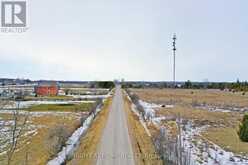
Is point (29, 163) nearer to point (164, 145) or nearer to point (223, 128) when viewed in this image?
point (164, 145)

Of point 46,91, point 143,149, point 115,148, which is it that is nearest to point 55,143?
point 115,148

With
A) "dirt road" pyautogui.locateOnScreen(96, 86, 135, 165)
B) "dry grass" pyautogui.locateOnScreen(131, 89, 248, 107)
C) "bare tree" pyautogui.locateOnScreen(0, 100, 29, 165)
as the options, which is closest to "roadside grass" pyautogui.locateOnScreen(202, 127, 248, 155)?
"dirt road" pyautogui.locateOnScreen(96, 86, 135, 165)

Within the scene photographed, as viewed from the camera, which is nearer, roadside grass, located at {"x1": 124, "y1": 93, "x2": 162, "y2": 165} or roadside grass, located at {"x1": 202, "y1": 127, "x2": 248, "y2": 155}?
roadside grass, located at {"x1": 124, "y1": 93, "x2": 162, "y2": 165}

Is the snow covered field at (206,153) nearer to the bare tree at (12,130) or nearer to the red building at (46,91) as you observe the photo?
the bare tree at (12,130)

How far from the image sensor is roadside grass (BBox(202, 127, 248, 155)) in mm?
21562

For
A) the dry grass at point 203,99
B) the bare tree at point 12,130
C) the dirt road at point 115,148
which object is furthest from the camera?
the dry grass at point 203,99

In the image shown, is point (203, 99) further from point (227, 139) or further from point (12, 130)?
point (12, 130)

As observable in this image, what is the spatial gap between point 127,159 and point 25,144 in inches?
354

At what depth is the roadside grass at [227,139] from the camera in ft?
70.7

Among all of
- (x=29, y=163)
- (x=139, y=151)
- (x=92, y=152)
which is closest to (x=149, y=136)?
(x=139, y=151)

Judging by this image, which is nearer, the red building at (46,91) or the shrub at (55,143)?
the shrub at (55,143)

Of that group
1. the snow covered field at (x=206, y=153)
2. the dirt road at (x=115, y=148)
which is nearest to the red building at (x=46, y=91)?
the dirt road at (x=115, y=148)

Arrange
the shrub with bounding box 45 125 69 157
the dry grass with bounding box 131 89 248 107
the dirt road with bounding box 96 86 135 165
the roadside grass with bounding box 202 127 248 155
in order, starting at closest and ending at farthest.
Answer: the dirt road with bounding box 96 86 135 165 < the shrub with bounding box 45 125 69 157 < the roadside grass with bounding box 202 127 248 155 < the dry grass with bounding box 131 89 248 107

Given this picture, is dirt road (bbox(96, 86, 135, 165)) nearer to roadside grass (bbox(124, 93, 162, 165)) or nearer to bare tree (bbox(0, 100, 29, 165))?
roadside grass (bbox(124, 93, 162, 165))
